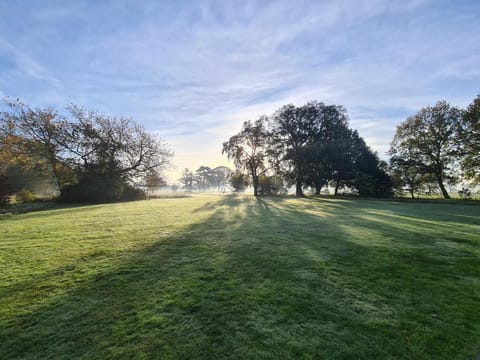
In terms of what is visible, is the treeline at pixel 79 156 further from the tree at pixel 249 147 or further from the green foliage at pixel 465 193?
the green foliage at pixel 465 193

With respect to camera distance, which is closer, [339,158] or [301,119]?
[339,158]

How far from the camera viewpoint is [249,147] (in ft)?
96.7

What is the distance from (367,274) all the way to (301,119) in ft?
88.7

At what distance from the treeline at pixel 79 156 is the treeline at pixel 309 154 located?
39.7 ft

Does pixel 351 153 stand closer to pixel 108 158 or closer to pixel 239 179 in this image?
pixel 239 179

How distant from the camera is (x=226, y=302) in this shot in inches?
94.6

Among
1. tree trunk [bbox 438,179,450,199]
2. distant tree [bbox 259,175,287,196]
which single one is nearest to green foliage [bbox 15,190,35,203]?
distant tree [bbox 259,175,287,196]

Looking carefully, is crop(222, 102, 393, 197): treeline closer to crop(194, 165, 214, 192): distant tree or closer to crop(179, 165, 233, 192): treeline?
crop(179, 165, 233, 192): treeline

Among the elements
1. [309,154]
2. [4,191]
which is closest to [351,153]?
[309,154]

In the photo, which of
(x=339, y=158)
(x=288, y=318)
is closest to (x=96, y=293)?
(x=288, y=318)

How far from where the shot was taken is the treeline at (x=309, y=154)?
2403 cm

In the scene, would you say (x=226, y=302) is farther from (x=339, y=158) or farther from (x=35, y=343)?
(x=339, y=158)

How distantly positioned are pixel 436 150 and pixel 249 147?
21.0 meters

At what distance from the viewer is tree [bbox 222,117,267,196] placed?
29.0m
